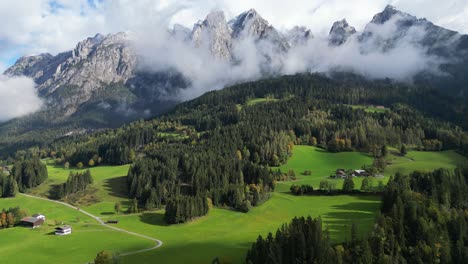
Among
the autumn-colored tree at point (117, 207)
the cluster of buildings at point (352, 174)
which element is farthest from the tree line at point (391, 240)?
the autumn-colored tree at point (117, 207)

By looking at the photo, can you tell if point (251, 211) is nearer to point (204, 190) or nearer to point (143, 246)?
point (204, 190)

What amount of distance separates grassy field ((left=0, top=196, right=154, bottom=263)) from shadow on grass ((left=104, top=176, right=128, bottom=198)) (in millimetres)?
25782

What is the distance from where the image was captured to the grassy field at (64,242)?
79062 millimetres

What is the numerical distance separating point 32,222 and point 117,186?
48.5 m

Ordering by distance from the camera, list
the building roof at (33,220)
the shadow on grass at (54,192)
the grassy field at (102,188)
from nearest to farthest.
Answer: the building roof at (33,220), the grassy field at (102,188), the shadow on grass at (54,192)

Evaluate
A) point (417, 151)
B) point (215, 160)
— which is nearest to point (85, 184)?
point (215, 160)

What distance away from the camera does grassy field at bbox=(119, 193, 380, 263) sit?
76312 mm

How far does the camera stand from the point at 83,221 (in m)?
115

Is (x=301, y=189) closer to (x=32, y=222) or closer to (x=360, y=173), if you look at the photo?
(x=360, y=173)

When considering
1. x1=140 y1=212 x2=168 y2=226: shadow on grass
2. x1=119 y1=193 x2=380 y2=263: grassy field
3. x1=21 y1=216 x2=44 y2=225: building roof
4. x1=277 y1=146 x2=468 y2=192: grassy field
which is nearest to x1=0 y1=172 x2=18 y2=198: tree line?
x1=21 y1=216 x2=44 y2=225: building roof

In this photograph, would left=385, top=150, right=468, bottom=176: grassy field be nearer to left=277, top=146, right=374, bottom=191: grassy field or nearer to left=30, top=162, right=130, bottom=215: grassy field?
left=277, top=146, right=374, bottom=191: grassy field

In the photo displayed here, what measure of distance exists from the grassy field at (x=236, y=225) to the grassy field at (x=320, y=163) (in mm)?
31671

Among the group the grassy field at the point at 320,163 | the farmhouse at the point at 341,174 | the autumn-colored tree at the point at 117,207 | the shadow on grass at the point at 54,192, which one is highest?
the grassy field at the point at 320,163

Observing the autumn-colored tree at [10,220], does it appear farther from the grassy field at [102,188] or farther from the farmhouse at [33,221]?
the grassy field at [102,188]
